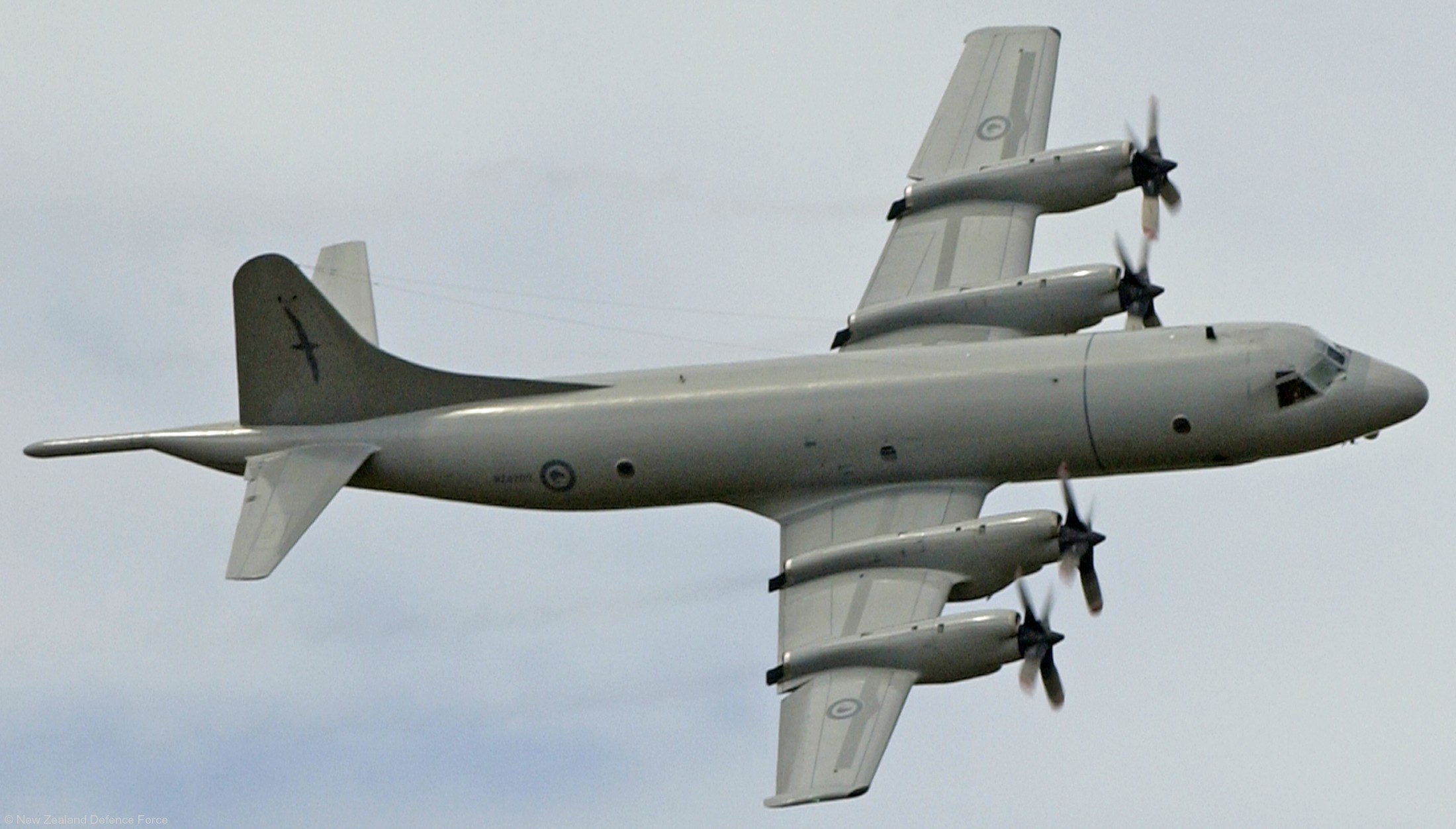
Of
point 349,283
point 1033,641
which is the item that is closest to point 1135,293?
point 1033,641

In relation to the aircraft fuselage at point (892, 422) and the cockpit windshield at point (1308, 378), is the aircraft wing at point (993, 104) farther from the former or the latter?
the cockpit windshield at point (1308, 378)

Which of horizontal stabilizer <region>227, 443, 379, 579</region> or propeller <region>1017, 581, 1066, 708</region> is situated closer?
propeller <region>1017, 581, 1066, 708</region>

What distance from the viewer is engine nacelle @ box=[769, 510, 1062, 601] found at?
154 feet

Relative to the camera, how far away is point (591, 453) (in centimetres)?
5003

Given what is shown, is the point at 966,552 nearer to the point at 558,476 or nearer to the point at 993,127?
the point at 558,476

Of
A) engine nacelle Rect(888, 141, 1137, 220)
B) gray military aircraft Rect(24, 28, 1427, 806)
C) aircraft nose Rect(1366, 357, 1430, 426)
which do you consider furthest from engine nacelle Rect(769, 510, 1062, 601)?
engine nacelle Rect(888, 141, 1137, 220)

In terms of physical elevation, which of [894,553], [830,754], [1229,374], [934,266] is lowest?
[830,754]

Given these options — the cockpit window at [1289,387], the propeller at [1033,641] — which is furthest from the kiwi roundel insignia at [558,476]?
the cockpit window at [1289,387]

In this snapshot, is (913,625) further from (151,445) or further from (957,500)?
(151,445)

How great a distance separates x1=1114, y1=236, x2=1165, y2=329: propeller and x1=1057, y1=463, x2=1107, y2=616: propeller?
196 inches

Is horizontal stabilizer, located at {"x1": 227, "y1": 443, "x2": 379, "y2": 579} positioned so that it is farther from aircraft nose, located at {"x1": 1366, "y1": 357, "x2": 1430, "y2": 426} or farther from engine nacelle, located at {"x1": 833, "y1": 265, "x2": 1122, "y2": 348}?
aircraft nose, located at {"x1": 1366, "y1": 357, "x2": 1430, "y2": 426}

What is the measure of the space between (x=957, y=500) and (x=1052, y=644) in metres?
3.90

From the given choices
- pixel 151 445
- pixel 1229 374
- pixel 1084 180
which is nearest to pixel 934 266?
pixel 1084 180

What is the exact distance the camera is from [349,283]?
53438 millimetres
